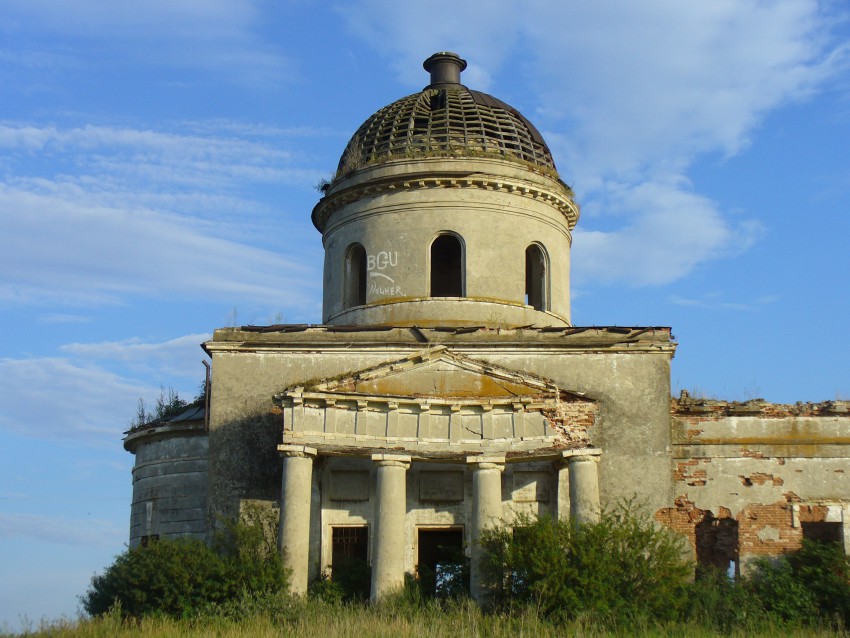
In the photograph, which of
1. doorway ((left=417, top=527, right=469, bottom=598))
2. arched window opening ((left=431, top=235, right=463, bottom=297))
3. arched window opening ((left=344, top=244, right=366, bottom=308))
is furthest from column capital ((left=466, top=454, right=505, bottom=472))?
arched window opening ((left=431, top=235, right=463, bottom=297))

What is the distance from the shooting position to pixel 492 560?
14906mm

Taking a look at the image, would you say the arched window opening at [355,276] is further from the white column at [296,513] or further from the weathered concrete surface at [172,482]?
the white column at [296,513]

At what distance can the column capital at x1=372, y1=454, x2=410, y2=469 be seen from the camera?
632 inches

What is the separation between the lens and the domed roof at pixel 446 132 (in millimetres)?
20312

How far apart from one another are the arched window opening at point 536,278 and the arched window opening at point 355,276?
333cm

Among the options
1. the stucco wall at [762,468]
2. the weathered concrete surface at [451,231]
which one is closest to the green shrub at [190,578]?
the weathered concrete surface at [451,231]

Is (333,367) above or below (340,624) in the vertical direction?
above

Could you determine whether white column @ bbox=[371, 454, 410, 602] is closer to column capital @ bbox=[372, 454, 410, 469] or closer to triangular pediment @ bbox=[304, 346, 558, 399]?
column capital @ bbox=[372, 454, 410, 469]

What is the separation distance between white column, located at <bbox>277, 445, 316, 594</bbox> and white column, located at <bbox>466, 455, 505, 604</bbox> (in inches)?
99.6

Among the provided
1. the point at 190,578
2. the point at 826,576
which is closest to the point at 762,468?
the point at 826,576

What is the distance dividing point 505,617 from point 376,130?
10.8 m

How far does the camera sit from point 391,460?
16062 mm

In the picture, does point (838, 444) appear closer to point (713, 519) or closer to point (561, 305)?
point (713, 519)

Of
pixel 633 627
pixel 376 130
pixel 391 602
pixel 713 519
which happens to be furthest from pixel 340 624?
pixel 376 130
